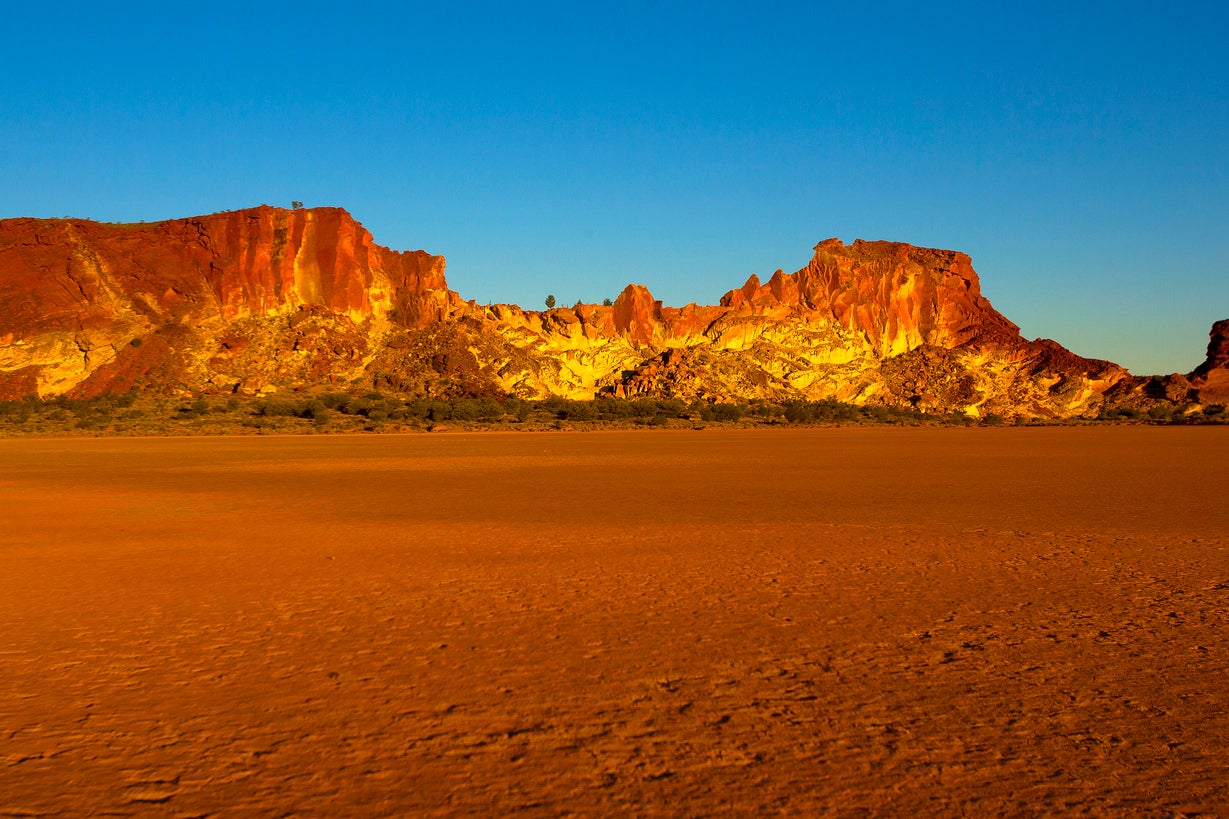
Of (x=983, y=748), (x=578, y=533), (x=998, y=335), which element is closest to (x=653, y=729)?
(x=983, y=748)

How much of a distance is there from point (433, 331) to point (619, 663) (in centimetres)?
8385

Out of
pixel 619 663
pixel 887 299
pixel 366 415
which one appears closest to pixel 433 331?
pixel 366 415

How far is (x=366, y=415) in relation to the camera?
203 feet

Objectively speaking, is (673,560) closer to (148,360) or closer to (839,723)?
(839,723)

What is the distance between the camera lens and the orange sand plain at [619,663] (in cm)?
413

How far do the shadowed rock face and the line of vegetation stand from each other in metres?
5.62

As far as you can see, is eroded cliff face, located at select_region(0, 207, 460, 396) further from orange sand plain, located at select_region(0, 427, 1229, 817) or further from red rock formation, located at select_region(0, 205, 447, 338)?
orange sand plain, located at select_region(0, 427, 1229, 817)

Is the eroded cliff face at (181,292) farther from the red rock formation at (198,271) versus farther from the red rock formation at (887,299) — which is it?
the red rock formation at (887,299)

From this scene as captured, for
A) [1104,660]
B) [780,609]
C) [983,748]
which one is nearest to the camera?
[983,748]

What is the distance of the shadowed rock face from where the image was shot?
74.8m

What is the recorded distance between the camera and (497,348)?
89.5 m

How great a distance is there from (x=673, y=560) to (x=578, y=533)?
2.60 m

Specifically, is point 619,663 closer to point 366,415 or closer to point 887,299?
point 366,415

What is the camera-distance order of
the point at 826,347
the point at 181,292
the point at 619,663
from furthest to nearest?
the point at 826,347 → the point at 181,292 → the point at 619,663
